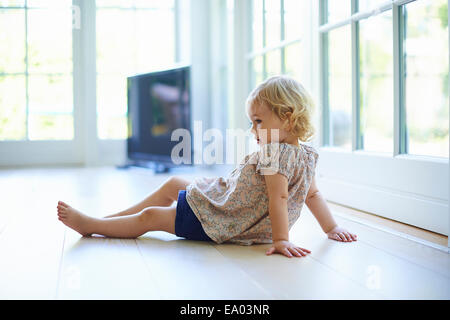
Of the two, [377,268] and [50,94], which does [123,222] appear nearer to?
[377,268]

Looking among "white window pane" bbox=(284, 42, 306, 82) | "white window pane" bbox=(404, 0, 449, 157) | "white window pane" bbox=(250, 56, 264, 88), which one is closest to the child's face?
"white window pane" bbox=(284, 42, 306, 82)

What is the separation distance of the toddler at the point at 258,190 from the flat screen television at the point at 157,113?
2.15 meters

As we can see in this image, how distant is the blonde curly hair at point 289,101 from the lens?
138 cm

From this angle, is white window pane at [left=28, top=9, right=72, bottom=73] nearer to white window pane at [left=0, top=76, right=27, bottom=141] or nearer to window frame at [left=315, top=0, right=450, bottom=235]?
white window pane at [left=0, top=76, right=27, bottom=141]

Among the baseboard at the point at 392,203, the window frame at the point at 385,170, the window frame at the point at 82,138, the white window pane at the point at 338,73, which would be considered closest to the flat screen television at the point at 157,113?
the window frame at the point at 82,138

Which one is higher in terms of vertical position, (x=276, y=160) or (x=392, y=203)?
(x=276, y=160)

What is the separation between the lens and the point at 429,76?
15.4 feet

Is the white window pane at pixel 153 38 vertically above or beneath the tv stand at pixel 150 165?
above

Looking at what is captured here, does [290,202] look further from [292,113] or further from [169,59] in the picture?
[169,59]

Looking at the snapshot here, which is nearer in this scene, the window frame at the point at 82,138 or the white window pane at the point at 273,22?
the white window pane at the point at 273,22

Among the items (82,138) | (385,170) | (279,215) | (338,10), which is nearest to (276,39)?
(338,10)

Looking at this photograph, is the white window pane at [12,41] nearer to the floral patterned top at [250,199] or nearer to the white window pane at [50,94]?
the white window pane at [50,94]

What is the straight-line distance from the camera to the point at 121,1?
14.0ft

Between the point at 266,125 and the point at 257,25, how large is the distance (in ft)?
5.53
